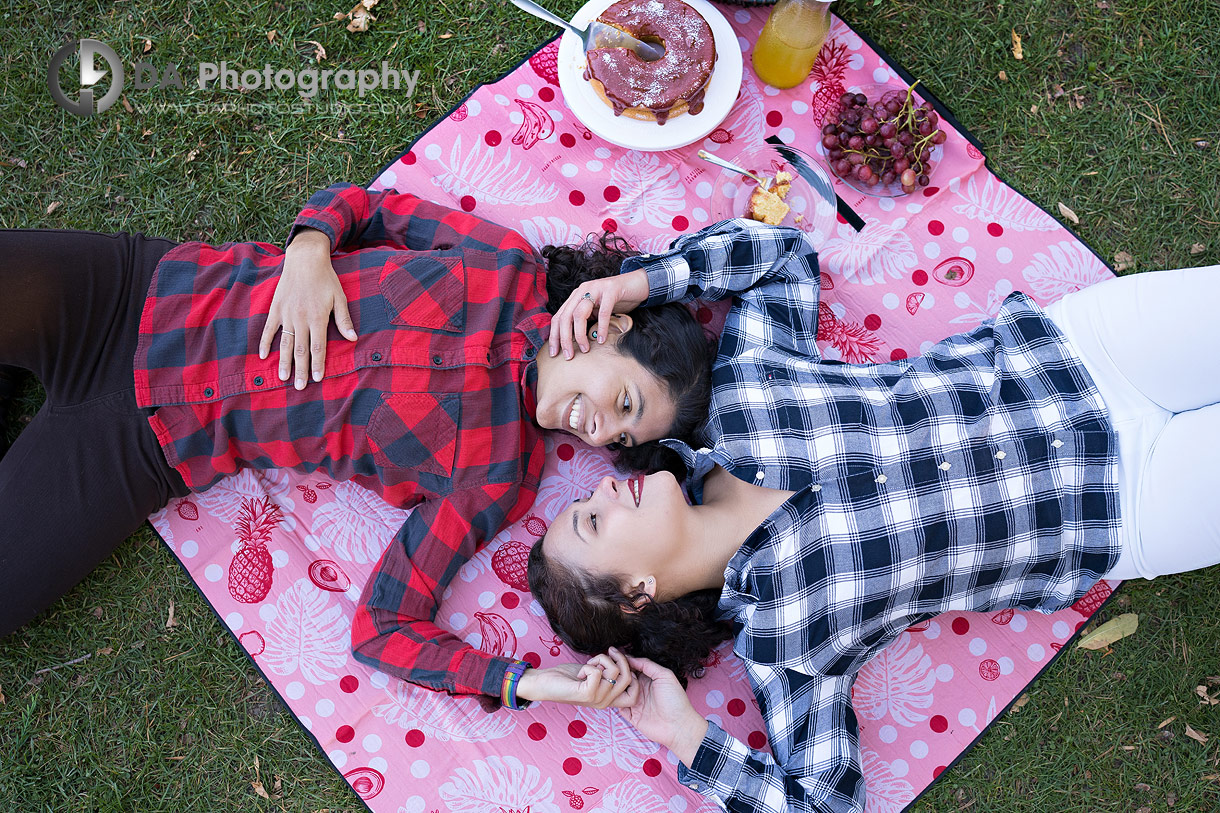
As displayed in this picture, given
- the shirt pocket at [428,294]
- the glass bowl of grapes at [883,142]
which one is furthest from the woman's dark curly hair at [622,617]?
the glass bowl of grapes at [883,142]

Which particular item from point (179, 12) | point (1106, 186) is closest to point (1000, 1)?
point (1106, 186)

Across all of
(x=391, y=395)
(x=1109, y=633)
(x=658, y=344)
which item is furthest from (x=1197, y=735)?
(x=391, y=395)

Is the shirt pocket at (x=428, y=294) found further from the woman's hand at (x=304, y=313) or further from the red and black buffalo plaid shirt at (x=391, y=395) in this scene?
the woman's hand at (x=304, y=313)

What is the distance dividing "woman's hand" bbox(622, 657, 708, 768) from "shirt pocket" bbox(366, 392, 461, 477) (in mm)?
1219

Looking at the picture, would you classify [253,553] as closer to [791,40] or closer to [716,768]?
[716,768]

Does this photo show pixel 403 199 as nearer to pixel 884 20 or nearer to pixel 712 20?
pixel 712 20

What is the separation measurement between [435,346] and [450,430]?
0.34m

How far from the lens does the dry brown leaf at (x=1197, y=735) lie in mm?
3506

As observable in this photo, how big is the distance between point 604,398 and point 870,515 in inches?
45.0

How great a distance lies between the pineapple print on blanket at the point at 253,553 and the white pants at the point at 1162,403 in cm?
360

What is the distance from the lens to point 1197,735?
11.5 feet

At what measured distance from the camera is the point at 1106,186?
3.74m

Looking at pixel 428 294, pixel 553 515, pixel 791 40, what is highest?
pixel 791 40

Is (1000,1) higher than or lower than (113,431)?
higher
